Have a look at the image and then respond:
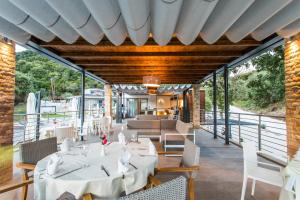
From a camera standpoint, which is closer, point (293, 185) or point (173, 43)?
point (293, 185)

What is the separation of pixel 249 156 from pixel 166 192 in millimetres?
2031

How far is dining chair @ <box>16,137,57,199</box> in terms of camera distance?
2.44 m

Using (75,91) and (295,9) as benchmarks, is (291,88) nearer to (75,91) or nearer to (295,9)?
(295,9)

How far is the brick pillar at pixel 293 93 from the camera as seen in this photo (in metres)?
3.39

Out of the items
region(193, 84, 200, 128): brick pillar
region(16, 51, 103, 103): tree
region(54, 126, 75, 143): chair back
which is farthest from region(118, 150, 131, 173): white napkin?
region(16, 51, 103, 103): tree

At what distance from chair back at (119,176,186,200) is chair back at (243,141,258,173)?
1.80 m

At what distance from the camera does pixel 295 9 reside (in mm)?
2486

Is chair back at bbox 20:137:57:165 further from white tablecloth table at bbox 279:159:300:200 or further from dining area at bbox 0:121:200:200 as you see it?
white tablecloth table at bbox 279:159:300:200

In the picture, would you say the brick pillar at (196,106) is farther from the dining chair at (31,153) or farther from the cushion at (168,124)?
the dining chair at (31,153)

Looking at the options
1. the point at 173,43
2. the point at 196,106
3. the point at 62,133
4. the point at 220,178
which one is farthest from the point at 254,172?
the point at 196,106

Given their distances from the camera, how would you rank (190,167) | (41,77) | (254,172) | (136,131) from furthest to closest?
(41,77) < (136,131) < (254,172) < (190,167)

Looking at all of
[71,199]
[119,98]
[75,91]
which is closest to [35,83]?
[75,91]

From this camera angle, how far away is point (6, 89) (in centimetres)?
340

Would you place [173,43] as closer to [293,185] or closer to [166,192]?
[293,185]
